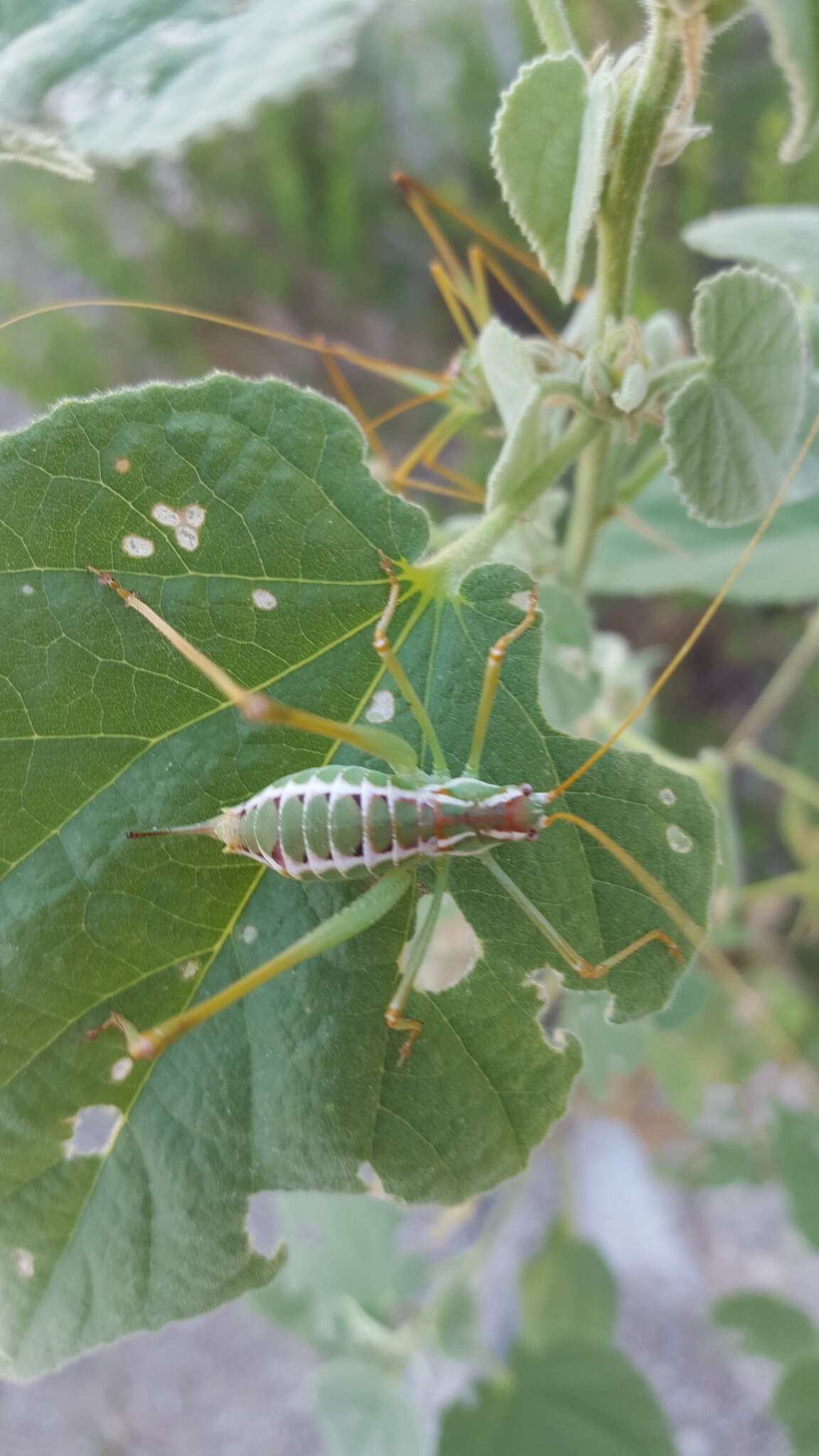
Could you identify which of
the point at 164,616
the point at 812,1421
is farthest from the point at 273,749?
the point at 812,1421

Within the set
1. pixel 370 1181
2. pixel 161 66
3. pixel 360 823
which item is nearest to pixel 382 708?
pixel 360 823

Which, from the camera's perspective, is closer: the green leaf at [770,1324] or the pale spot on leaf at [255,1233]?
the pale spot on leaf at [255,1233]

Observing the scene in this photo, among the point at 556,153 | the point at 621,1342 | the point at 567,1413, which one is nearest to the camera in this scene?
the point at 556,153

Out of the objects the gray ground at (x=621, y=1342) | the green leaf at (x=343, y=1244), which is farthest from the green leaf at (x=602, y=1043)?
the gray ground at (x=621, y=1342)

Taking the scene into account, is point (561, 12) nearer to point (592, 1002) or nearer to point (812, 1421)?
point (592, 1002)

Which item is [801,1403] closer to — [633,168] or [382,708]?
[382,708]

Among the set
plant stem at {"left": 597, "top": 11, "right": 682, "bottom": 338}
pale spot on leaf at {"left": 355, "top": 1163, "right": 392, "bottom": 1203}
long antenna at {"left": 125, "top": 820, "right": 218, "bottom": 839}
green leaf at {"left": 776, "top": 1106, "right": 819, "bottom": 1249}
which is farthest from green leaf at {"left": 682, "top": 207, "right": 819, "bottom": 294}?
green leaf at {"left": 776, "top": 1106, "right": 819, "bottom": 1249}

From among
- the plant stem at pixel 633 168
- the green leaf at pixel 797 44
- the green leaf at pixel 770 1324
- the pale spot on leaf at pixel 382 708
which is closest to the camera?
the green leaf at pixel 797 44

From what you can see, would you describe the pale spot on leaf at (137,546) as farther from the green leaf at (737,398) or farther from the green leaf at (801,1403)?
the green leaf at (801,1403)
